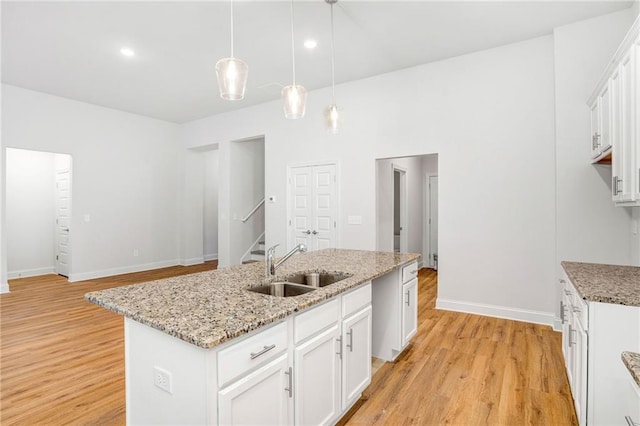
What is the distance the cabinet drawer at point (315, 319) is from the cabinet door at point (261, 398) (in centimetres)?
14

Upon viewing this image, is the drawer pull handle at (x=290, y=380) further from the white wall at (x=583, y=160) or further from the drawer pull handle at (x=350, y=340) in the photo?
the white wall at (x=583, y=160)

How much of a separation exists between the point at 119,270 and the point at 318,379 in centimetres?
637

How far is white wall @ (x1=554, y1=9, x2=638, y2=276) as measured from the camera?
131 inches

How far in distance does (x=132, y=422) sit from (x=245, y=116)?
577 centimetres

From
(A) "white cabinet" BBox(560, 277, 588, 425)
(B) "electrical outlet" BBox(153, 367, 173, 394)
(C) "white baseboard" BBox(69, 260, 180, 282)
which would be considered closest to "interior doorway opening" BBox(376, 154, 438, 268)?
(A) "white cabinet" BBox(560, 277, 588, 425)

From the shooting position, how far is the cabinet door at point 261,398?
4.23ft

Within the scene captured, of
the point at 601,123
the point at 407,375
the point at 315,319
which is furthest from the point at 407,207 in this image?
the point at 315,319

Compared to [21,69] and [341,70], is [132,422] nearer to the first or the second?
[341,70]

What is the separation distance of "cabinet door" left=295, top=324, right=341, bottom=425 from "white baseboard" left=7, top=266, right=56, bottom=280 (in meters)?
7.21

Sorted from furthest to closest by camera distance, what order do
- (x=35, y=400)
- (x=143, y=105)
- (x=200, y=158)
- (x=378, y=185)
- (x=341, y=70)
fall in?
(x=200, y=158) < (x=143, y=105) < (x=378, y=185) < (x=341, y=70) < (x=35, y=400)

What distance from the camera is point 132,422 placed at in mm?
1571

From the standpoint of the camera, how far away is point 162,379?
1403 millimetres

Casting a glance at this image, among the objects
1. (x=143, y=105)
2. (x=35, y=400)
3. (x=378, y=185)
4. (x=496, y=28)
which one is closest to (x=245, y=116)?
(x=143, y=105)

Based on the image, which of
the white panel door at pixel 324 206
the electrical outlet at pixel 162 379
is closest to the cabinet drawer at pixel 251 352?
the electrical outlet at pixel 162 379
